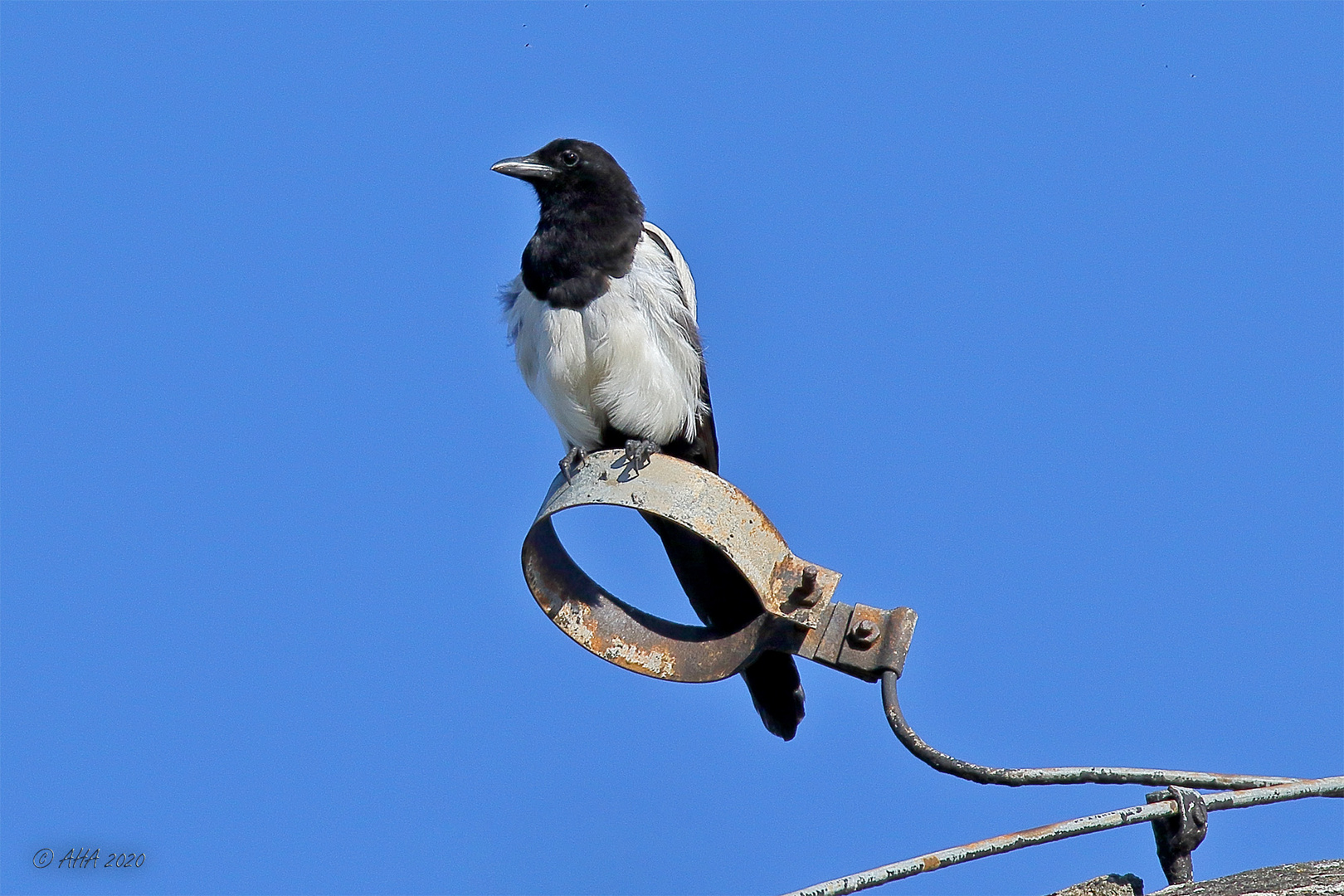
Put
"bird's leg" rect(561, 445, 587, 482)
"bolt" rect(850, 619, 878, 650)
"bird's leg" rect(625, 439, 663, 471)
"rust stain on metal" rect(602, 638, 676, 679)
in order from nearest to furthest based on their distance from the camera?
"bolt" rect(850, 619, 878, 650) → "bird's leg" rect(625, 439, 663, 471) → "rust stain on metal" rect(602, 638, 676, 679) → "bird's leg" rect(561, 445, 587, 482)

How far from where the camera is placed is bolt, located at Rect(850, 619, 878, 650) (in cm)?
377

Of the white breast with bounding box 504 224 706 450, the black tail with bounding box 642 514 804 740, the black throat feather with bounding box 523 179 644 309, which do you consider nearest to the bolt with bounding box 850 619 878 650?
the black tail with bounding box 642 514 804 740

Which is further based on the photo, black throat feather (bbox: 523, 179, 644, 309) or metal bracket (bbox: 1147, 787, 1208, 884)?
black throat feather (bbox: 523, 179, 644, 309)

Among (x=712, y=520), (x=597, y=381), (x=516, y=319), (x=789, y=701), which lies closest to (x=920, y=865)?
(x=712, y=520)

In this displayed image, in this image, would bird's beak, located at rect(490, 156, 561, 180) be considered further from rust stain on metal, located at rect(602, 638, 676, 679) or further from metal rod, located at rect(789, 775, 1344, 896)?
metal rod, located at rect(789, 775, 1344, 896)

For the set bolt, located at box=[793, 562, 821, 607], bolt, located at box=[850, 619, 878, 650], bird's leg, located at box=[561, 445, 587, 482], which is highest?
bird's leg, located at box=[561, 445, 587, 482]

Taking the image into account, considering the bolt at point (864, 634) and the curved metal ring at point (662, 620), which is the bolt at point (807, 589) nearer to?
the curved metal ring at point (662, 620)

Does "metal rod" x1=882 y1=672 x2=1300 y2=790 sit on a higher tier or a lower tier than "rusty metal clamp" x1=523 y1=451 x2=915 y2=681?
lower

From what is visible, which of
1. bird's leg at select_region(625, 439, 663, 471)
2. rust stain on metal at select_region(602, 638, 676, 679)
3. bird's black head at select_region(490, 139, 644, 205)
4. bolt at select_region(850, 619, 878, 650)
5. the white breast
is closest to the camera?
bolt at select_region(850, 619, 878, 650)

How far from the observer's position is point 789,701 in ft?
14.8

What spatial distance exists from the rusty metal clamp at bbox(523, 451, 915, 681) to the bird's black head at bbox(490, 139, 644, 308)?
50.3 inches

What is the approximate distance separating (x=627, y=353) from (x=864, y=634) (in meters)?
2.06

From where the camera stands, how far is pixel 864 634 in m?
3.78

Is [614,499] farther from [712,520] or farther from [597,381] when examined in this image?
[597,381]
